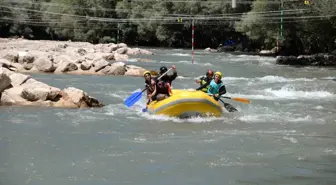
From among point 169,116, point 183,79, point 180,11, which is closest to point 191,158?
point 169,116

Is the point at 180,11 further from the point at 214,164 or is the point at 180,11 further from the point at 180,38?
the point at 214,164

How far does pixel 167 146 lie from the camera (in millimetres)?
9016

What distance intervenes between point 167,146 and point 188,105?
2.39m

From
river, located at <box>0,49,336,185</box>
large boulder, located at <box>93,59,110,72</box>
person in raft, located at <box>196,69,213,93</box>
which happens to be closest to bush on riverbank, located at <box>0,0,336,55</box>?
large boulder, located at <box>93,59,110,72</box>

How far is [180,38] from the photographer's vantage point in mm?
61812

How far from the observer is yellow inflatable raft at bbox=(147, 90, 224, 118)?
1123cm

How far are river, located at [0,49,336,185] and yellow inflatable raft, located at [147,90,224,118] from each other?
0.16m

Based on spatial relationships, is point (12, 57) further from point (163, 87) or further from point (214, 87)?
point (214, 87)

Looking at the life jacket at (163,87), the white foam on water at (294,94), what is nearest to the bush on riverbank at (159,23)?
the white foam on water at (294,94)

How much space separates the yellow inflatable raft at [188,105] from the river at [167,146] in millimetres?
157

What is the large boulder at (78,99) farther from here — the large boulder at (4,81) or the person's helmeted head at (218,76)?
the person's helmeted head at (218,76)

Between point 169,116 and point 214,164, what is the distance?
3.77 m

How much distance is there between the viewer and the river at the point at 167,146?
725cm

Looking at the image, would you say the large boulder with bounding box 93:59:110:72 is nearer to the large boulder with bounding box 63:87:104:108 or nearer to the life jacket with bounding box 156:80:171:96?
the large boulder with bounding box 63:87:104:108
